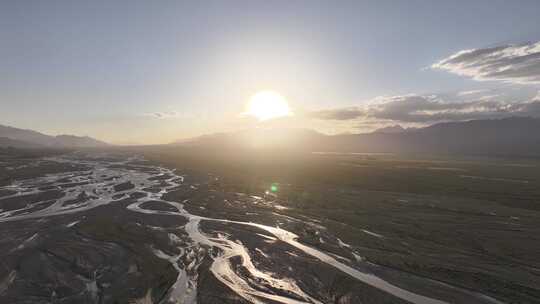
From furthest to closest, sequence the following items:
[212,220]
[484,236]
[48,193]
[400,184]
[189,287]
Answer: [400,184], [48,193], [212,220], [484,236], [189,287]

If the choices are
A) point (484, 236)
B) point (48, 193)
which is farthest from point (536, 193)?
point (48, 193)

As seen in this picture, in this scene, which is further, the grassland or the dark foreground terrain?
the grassland

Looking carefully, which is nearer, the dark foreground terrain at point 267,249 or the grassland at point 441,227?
the dark foreground terrain at point 267,249

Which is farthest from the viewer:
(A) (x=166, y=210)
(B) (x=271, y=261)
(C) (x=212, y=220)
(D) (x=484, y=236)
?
(A) (x=166, y=210)

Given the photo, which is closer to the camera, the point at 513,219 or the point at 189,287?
the point at 189,287

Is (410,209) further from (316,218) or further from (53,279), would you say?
(53,279)

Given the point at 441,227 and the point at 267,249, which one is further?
the point at 441,227

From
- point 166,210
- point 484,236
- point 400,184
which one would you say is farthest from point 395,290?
point 400,184
